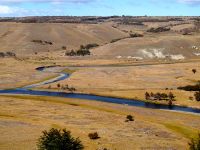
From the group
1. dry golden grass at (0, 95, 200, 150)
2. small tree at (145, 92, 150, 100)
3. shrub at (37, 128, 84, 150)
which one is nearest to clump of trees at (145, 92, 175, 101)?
small tree at (145, 92, 150, 100)

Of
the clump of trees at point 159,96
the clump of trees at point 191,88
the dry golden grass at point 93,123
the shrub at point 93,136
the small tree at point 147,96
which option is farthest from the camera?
the clump of trees at point 191,88

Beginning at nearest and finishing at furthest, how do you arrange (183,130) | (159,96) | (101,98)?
1. (183,130)
2. (159,96)
3. (101,98)

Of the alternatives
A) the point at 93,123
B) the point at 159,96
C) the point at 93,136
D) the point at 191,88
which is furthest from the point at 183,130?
the point at 191,88

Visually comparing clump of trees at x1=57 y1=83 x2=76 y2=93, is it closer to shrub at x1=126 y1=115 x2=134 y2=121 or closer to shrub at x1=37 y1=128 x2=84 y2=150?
shrub at x1=126 y1=115 x2=134 y2=121

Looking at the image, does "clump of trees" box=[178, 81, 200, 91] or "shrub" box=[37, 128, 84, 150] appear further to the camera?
"clump of trees" box=[178, 81, 200, 91]

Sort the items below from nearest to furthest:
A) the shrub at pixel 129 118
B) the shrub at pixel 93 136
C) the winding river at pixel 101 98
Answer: the shrub at pixel 93 136, the shrub at pixel 129 118, the winding river at pixel 101 98

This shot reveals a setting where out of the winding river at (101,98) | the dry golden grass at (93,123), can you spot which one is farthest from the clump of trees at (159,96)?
the dry golden grass at (93,123)

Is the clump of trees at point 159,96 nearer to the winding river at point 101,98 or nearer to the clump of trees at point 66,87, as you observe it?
the winding river at point 101,98

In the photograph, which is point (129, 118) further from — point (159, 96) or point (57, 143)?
point (57, 143)

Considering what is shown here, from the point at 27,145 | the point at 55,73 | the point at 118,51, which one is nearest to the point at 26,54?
the point at 118,51

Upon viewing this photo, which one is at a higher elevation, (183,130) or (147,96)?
(147,96)

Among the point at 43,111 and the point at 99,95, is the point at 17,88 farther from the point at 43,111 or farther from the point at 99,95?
the point at 43,111
